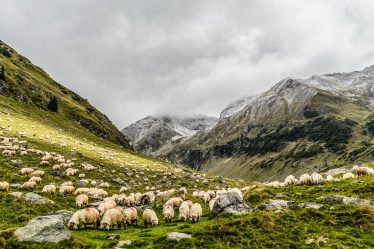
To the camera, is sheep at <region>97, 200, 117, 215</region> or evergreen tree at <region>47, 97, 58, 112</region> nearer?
sheep at <region>97, 200, 117, 215</region>

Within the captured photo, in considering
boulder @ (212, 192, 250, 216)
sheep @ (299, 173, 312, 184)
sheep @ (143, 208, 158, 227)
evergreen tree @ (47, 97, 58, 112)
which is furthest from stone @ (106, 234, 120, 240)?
evergreen tree @ (47, 97, 58, 112)

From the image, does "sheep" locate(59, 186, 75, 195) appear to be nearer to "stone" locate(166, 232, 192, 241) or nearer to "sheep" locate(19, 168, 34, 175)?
"sheep" locate(19, 168, 34, 175)

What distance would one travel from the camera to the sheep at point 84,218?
82.8 feet

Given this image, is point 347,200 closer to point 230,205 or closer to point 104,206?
point 230,205

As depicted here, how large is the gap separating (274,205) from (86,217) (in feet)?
47.7

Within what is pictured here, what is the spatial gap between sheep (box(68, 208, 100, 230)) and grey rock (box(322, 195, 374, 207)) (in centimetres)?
1808

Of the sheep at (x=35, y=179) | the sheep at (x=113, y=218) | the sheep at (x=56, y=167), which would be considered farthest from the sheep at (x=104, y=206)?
the sheep at (x=56, y=167)

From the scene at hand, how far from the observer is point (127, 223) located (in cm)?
2814

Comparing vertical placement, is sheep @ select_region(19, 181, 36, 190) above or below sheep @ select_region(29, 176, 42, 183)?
below

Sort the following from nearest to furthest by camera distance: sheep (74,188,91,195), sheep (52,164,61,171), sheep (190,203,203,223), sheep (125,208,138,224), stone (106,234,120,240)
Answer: stone (106,234,120,240) → sheep (190,203,203,223) → sheep (125,208,138,224) → sheep (74,188,91,195) → sheep (52,164,61,171)

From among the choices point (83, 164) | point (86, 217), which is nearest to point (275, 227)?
point (86, 217)

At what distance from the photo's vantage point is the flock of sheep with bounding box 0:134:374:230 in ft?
86.9

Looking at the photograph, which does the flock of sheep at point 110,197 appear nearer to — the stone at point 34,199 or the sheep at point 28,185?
the sheep at point 28,185

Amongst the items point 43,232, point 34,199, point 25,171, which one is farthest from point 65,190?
→ point 43,232
